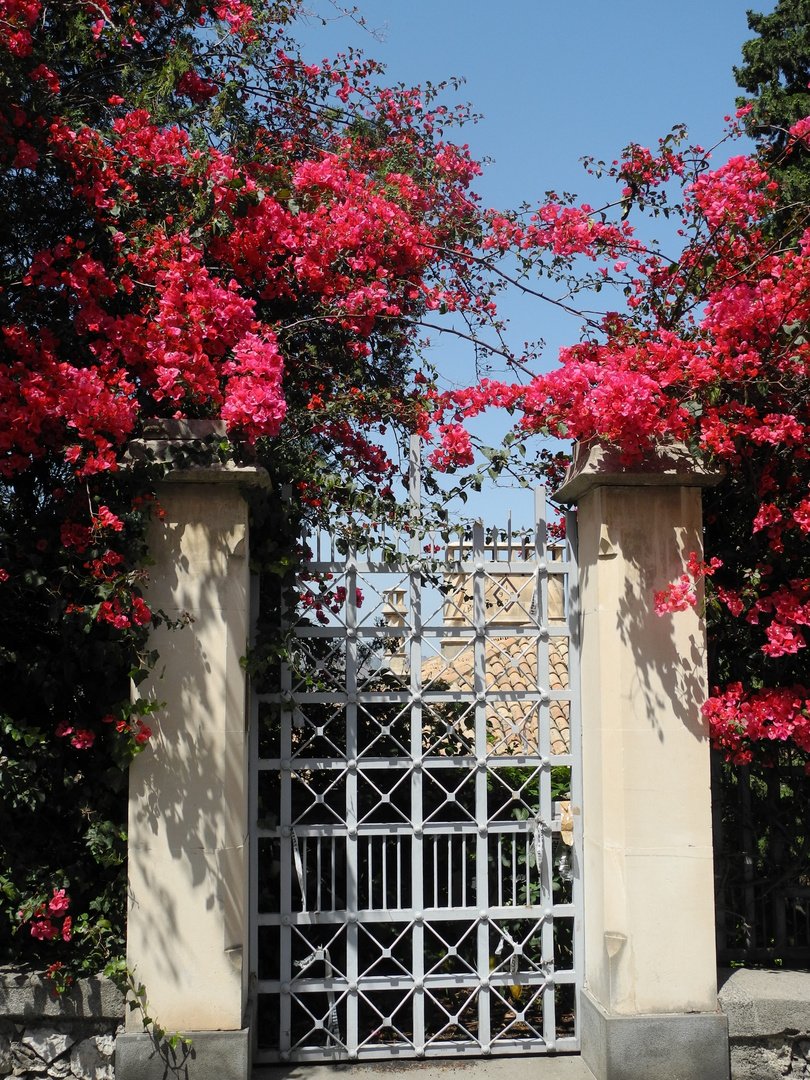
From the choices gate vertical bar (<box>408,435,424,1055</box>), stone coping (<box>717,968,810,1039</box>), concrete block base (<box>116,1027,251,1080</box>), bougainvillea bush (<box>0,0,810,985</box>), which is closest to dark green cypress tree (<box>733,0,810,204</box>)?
bougainvillea bush (<box>0,0,810,985</box>)

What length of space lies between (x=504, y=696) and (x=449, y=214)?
3.05m

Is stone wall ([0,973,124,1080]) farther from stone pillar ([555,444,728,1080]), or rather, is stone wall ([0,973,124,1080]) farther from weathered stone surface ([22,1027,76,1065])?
stone pillar ([555,444,728,1080])

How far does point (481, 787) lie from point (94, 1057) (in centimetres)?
199

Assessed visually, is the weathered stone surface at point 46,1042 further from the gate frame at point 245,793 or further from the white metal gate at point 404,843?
the white metal gate at point 404,843

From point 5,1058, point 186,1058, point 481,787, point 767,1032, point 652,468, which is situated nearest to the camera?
point 186,1058

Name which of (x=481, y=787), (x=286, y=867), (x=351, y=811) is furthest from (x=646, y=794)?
(x=286, y=867)

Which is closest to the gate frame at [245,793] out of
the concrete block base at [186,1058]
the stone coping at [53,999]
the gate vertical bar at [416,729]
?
the concrete block base at [186,1058]

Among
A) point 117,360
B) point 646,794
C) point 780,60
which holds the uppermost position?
point 780,60

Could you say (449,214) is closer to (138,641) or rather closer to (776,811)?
(138,641)

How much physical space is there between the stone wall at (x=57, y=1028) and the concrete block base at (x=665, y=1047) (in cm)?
206

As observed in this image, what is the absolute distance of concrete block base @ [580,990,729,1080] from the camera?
384 cm

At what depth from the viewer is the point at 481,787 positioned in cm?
424

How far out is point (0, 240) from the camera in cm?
459

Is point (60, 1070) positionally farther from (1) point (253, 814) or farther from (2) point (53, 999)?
(1) point (253, 814)
